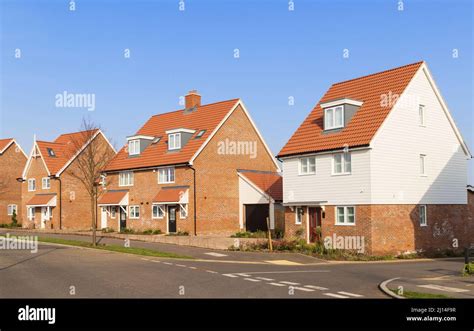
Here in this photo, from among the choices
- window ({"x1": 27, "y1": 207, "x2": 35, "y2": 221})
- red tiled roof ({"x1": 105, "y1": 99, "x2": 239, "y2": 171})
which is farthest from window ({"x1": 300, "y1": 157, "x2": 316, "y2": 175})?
window ({"x1": 27, "y1": 207, "x2": 35, "y2": 221})

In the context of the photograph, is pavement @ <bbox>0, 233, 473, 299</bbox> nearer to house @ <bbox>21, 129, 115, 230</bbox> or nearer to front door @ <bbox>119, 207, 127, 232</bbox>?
front door @ <bbox>119, 207, 127, 232</bbox>

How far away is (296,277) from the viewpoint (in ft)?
61.5

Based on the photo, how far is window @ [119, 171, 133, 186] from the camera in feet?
144

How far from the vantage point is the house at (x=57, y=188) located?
49.1 meters

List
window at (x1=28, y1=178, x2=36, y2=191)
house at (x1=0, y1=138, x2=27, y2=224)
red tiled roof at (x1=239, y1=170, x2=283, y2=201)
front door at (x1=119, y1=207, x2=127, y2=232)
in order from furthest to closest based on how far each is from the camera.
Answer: house at (x1=0, y1=138, x2=27, y2=224), window at (x1=28, y1=178, x2=36, y2=191), front door at (x1=119, y1=207, x2=127, y2=232), red tiled roof at (x1=239, y1=170, x2=283, y2=201)

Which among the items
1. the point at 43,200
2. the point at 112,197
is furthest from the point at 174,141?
the point at 43,200

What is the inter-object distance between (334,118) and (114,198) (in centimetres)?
2132

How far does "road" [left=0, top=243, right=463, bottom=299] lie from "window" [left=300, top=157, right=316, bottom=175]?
235 inches

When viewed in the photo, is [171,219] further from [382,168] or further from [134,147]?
[382,168]

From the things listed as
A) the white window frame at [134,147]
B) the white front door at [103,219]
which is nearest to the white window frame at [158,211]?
the white window frame at [134,147]

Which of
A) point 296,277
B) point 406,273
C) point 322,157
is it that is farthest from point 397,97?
point 296,277

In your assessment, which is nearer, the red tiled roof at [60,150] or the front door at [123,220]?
the front door at [123,220]

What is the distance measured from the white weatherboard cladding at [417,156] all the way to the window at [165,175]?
17399 millimetres

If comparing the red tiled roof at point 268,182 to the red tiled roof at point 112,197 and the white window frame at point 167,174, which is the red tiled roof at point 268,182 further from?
the red tiled roof at point 112,197
